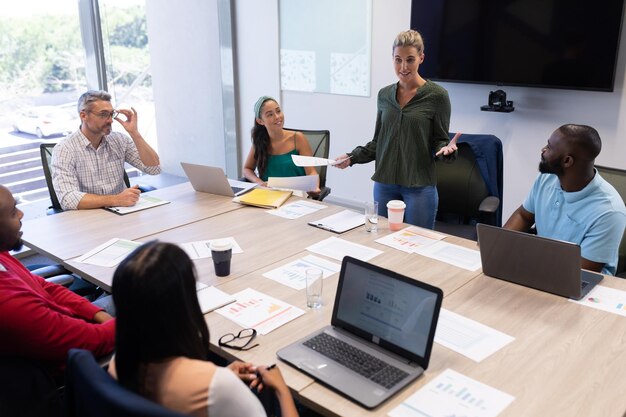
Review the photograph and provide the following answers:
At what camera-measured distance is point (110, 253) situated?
7.91ft

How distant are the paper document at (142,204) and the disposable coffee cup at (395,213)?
4.03ft

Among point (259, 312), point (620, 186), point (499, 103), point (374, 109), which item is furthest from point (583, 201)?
point (374, 109)

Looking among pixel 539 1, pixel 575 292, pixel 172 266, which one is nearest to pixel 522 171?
pixel 539 1

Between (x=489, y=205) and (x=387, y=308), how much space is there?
5.26 feet

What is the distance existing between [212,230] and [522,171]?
2.35 m

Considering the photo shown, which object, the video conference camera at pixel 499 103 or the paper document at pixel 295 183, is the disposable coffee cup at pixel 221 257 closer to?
the paper document at pixel 295 183

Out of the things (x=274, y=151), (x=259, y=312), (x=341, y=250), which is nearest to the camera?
(x=259, y=312)

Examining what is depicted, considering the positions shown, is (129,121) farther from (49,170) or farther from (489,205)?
(489,205)

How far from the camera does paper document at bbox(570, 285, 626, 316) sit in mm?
1893

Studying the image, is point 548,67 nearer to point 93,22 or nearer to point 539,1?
point 539,1

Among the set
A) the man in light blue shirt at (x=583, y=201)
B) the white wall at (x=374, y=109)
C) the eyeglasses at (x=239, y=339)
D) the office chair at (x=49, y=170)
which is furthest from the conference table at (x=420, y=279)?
the white wall at (x=374, y=109)

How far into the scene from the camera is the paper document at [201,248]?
2.37m

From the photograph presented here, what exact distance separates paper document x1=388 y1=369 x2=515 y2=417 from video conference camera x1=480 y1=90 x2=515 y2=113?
8.81ft

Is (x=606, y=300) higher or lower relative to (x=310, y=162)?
lower
